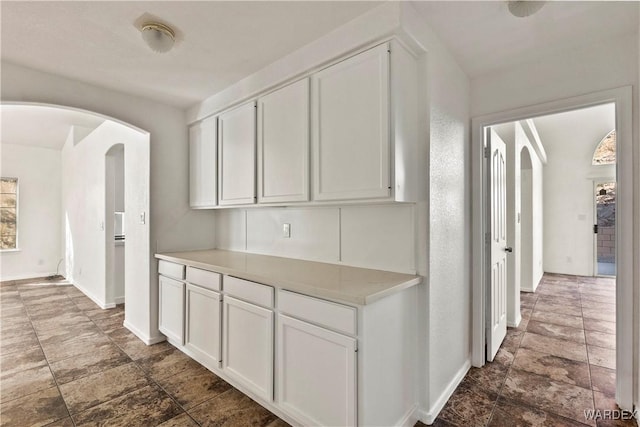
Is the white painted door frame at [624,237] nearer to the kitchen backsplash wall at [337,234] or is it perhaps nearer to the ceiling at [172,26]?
the kitchen backsplash wall at [337,234]

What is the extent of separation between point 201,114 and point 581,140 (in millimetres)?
7272

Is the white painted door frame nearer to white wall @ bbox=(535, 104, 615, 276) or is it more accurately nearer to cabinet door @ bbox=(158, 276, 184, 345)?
cabinet door @ bbox=(158, 276, 184, 345)

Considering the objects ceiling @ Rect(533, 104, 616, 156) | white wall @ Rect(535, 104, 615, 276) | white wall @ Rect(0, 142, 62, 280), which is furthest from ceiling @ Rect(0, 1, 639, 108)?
white wall @ Rect(0, 142, 62, 280)

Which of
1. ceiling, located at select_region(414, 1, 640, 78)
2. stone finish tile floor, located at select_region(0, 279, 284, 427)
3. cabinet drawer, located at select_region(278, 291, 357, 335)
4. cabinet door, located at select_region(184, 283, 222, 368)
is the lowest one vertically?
stone finish tile floor, located at select_region(0, 279, 284, 427)

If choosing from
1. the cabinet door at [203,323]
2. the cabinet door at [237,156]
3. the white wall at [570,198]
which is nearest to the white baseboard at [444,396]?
the cabinet door at [203,323]

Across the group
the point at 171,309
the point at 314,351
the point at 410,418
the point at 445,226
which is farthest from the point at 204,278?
the point at 445,226

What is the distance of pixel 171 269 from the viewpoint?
9.35 feet

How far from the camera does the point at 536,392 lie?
2197 millimetres

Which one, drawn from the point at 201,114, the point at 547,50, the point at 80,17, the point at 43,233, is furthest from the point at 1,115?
the point at 547,50

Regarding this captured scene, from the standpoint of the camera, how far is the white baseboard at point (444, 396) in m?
1.88

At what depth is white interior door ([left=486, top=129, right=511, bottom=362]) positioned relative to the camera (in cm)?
261

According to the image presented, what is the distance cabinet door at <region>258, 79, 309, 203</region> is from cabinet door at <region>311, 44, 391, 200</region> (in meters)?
0.11

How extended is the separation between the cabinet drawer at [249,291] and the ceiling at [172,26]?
1624 millimetres

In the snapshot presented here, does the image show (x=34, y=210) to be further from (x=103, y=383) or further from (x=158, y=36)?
(x=158, y=36)
